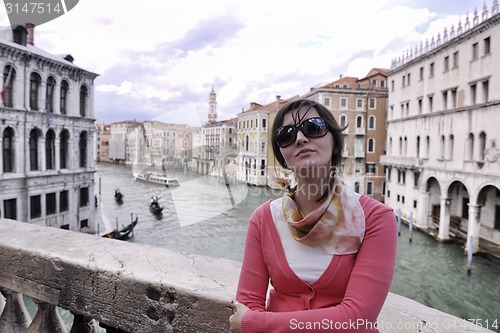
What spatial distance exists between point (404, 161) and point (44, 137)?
53.6ft

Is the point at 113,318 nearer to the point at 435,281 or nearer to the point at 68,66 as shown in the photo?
the point at 435,281

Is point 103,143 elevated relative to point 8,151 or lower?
elevated

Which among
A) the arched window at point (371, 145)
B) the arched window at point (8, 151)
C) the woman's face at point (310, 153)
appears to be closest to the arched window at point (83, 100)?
the arched window at point (8, 151)

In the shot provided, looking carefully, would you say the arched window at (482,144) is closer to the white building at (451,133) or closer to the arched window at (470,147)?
the white building at (451,133)

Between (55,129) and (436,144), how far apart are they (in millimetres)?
15680

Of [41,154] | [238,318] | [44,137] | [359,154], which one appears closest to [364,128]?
[359,154]

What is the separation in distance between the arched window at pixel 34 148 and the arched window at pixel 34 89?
0.86 meters

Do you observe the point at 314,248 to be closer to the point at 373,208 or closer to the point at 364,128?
the point at 373,208

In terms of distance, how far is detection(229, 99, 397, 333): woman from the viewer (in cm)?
83

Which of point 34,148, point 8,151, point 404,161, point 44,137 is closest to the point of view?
point 8,151

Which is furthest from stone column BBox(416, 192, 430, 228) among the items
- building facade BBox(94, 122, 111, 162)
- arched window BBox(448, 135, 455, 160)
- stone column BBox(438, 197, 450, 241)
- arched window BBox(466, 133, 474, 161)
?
building facade BBox(94, 122, 111, 162)

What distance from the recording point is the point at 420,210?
16.6 meters

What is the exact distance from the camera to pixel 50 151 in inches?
494

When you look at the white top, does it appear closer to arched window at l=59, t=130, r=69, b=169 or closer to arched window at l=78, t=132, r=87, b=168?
arched window at l=59, t=130, r=69, b=169
